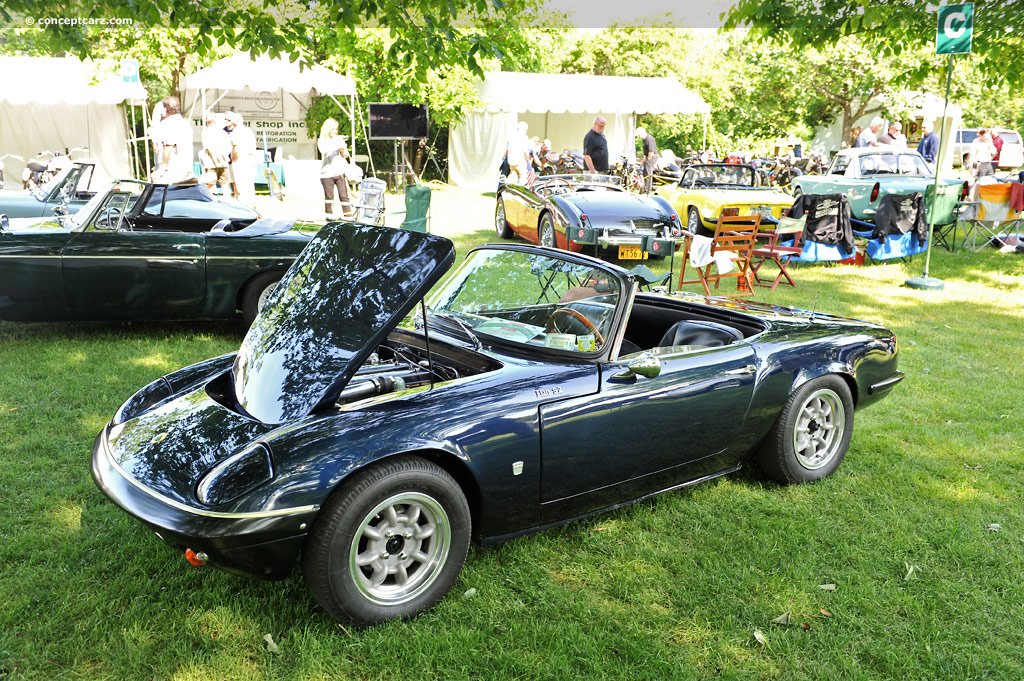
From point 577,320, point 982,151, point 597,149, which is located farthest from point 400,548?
point 982,151

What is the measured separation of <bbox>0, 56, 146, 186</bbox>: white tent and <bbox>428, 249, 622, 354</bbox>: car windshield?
17.3m

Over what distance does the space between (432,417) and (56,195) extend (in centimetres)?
764

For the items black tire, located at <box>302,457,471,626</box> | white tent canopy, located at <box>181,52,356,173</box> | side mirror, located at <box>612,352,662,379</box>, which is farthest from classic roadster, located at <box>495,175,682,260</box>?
black tire, located at <box>302,457,471,626</box>

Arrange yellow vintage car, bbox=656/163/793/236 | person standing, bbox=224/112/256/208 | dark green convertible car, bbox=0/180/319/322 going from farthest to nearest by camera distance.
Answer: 1. person standing, bbox=224/112/256/208
2. yellow vintage car, bbox=656/163/793/236
3. dark green convertible car, bbox=0/180/319/322

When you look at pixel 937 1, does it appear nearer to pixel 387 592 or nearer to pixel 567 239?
pixel 567 239

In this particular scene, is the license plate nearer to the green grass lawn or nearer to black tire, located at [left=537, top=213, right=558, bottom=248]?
black tire, located at [left=537, top=213, right=558, bottom=248]

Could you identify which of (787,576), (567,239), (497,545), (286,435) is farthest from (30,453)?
(567,239)

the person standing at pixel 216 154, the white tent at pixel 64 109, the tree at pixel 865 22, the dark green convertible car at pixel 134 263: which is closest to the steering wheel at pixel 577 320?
the dark green convertible car at pixel 134 263

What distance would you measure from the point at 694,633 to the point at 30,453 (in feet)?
11.5

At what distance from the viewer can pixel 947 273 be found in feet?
34.8

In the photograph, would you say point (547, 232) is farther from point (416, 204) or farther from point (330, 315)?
point (330, 315)

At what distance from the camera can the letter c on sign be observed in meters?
8.46

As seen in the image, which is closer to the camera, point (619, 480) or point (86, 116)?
point (619, 480)

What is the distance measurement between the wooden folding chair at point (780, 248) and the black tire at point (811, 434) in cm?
510
